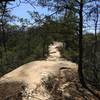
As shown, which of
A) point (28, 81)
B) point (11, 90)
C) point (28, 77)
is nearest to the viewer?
point (11, 90)

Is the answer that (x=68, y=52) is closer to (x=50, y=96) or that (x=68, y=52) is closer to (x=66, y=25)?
(x=66, y=25)

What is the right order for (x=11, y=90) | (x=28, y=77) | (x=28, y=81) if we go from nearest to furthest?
(x=11, y=90) → (x=28, y=81) → (x=28, y=77)

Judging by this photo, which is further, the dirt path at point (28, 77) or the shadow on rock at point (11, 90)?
the dirt path at point (28, 77)

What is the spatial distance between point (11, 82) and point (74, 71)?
3.03 m

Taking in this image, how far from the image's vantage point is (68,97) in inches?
330

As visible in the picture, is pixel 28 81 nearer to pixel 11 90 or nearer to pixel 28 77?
pixel 28 77

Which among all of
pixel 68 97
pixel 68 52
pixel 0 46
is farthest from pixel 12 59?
pixel 68 97

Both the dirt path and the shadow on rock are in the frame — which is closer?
the shadow on rock

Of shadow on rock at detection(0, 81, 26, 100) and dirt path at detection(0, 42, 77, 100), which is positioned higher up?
dirt path at detection(0, 42, 77, 100)

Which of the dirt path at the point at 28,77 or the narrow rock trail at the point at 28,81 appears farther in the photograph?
the dirt path at the point at 28,77

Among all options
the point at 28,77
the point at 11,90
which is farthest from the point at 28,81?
the point at 11,90

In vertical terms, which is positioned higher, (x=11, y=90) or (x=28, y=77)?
(x=28, y=77)

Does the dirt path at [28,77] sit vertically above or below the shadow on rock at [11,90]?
above

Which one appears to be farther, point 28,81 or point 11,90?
point 28,81
